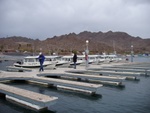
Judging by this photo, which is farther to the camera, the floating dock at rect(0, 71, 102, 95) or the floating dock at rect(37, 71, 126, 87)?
the floating dock at rect(37, 71, 126, 87)

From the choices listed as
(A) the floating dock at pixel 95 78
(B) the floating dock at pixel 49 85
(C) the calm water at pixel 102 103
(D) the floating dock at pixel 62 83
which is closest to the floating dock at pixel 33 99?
(B) the floating dock at pixel 49 85

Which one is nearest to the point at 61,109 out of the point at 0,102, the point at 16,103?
the point at 16,103

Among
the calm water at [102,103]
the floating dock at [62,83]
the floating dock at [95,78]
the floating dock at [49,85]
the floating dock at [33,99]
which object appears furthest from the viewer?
the floating dock at [95,78]

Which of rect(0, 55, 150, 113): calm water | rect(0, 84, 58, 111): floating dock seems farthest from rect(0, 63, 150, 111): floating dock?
rect(0, 55, 150, 113): calm water

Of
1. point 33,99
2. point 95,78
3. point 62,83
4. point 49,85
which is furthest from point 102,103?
point 95,78

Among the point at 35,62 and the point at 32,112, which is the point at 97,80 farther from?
the point at 35,62

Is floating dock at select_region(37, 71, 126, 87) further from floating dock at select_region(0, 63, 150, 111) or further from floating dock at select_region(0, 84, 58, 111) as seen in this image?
floating dock at select_region(0, 84, 58, 111)

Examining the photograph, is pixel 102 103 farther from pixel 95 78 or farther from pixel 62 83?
pixel 95 78

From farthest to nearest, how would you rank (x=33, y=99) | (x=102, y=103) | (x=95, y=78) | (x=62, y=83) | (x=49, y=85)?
(x=95, y=78)
(x=49, y=85)
(x=62, y=83)
(x=102, y=103)
(x=33, y=99)

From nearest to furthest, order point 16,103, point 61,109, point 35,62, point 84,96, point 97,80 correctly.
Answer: point 61,109
point 16,103
point 84,96
point 97,80
point 35,62

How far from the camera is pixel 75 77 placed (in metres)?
21.2

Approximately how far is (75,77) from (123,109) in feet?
32.5

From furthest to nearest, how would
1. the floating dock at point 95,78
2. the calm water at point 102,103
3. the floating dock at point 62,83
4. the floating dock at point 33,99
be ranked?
the floating dock at point 95,78
the floating dock at point 62,83
the calm water at point 102,103
the floating dock at point 33,99

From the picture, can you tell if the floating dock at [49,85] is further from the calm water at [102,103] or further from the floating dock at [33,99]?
the calm water at [102,103]
